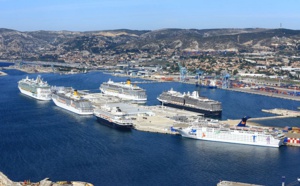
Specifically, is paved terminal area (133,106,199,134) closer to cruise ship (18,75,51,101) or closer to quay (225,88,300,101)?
cruise ship (18,75,51,101)

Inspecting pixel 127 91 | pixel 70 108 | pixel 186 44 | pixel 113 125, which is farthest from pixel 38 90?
pixel 186 44

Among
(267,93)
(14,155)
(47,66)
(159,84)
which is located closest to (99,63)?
(47,66)

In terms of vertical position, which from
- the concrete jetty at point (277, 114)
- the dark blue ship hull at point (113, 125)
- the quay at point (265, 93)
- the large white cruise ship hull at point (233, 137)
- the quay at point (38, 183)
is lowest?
the quay at point (265, 93)

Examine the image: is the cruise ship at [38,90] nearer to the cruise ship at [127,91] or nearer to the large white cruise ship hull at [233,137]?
the cruise ship at [127,91]

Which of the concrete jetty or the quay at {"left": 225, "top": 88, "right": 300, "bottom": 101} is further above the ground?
the concrete jetty

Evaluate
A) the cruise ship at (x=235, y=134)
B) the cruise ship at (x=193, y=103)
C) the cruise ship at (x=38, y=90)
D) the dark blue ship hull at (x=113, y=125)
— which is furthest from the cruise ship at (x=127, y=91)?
the cruise ship at (x=235, y=134)

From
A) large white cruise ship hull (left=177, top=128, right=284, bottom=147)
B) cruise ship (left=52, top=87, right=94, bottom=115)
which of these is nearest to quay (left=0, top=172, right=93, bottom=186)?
large white cruise ship hull (left=177, top=128, right=284, bottom=147)

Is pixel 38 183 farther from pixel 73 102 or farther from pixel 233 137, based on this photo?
pixel 73 102
